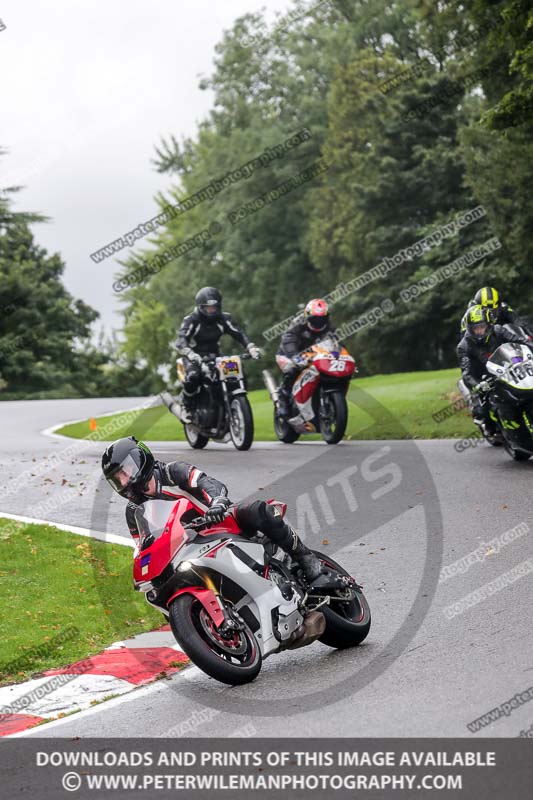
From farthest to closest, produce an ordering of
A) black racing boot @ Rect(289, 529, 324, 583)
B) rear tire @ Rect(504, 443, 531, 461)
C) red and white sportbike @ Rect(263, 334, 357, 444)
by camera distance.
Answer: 1. red and white sportbike @ Rect(263, 334, 357, 444)
2. rear tire @ Rect(504, 443, 531, 461)
3. black racing boot @ Rect(289, 529, 324, 583)

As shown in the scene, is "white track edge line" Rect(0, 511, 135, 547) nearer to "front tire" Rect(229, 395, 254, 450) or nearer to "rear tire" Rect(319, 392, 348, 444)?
"front tire" Rect(229, 395, 254, 450)

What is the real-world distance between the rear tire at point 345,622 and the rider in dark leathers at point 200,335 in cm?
1022

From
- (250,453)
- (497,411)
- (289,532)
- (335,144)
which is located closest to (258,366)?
(335,144)

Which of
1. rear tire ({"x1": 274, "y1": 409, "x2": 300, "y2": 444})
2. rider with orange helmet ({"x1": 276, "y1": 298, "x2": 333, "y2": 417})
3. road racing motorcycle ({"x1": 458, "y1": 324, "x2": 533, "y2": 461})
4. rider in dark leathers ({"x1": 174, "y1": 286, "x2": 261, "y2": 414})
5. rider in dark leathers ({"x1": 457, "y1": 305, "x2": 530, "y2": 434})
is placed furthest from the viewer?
rear tire ({"x1": 274, "y1": 409, "x2": 300, "y2": 444})

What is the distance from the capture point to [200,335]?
17.9m

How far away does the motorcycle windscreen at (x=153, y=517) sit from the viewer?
269 inches

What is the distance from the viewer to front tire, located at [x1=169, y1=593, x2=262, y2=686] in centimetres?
625

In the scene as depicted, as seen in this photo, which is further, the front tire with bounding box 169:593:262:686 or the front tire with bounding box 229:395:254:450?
the front tire with bounding box 229:395:254:450

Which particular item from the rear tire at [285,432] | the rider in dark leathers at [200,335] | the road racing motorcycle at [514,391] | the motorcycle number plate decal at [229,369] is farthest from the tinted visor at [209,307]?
the road racing motorcycle at [514,391]

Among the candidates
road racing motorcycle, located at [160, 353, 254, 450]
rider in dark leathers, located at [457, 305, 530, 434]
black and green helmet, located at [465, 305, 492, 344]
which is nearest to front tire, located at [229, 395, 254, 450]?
road racing motorcycle, located at [160, 353, 254, 450]

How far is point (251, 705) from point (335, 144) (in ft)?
150

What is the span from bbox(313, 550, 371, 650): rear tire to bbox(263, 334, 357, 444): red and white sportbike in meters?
9.40

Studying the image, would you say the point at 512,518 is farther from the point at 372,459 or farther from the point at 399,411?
the point at 399,411

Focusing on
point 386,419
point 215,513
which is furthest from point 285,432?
point 215,513
